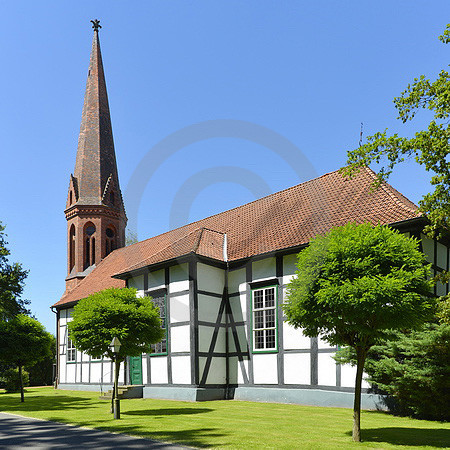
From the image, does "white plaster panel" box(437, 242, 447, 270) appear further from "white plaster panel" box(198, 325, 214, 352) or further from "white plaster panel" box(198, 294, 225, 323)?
"white plaster panel" box(198, 325, 214, 352)

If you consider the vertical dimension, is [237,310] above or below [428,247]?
below

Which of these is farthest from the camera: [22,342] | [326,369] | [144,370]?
[144,370]

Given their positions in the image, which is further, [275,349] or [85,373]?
[85,373]

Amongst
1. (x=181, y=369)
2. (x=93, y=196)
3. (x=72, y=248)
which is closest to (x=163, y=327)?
(x=181, y=369)

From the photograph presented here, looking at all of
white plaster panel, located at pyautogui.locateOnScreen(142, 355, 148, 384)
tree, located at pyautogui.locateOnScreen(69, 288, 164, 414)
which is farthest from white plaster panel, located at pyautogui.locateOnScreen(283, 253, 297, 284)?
white plaster panel, located at pyautogui.locateOnScreen(142, 355, 148, 384)

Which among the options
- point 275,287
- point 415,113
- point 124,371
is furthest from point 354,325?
point 124,371

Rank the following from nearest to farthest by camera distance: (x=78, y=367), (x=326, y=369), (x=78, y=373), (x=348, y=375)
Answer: (x=348, y=375) → (x=326, y=369) → (x=78, y=373) → (x=78, y=367)

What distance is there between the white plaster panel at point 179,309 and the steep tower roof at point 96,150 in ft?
59.3

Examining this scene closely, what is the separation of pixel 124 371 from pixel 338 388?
11635mm

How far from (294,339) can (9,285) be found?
3066 centimetres

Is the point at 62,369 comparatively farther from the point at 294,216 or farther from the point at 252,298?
the point at 294,216

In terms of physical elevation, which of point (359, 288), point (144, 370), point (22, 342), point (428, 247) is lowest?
point (144, 370)

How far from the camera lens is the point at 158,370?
21688 mm

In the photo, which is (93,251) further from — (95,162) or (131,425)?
(131,425)
